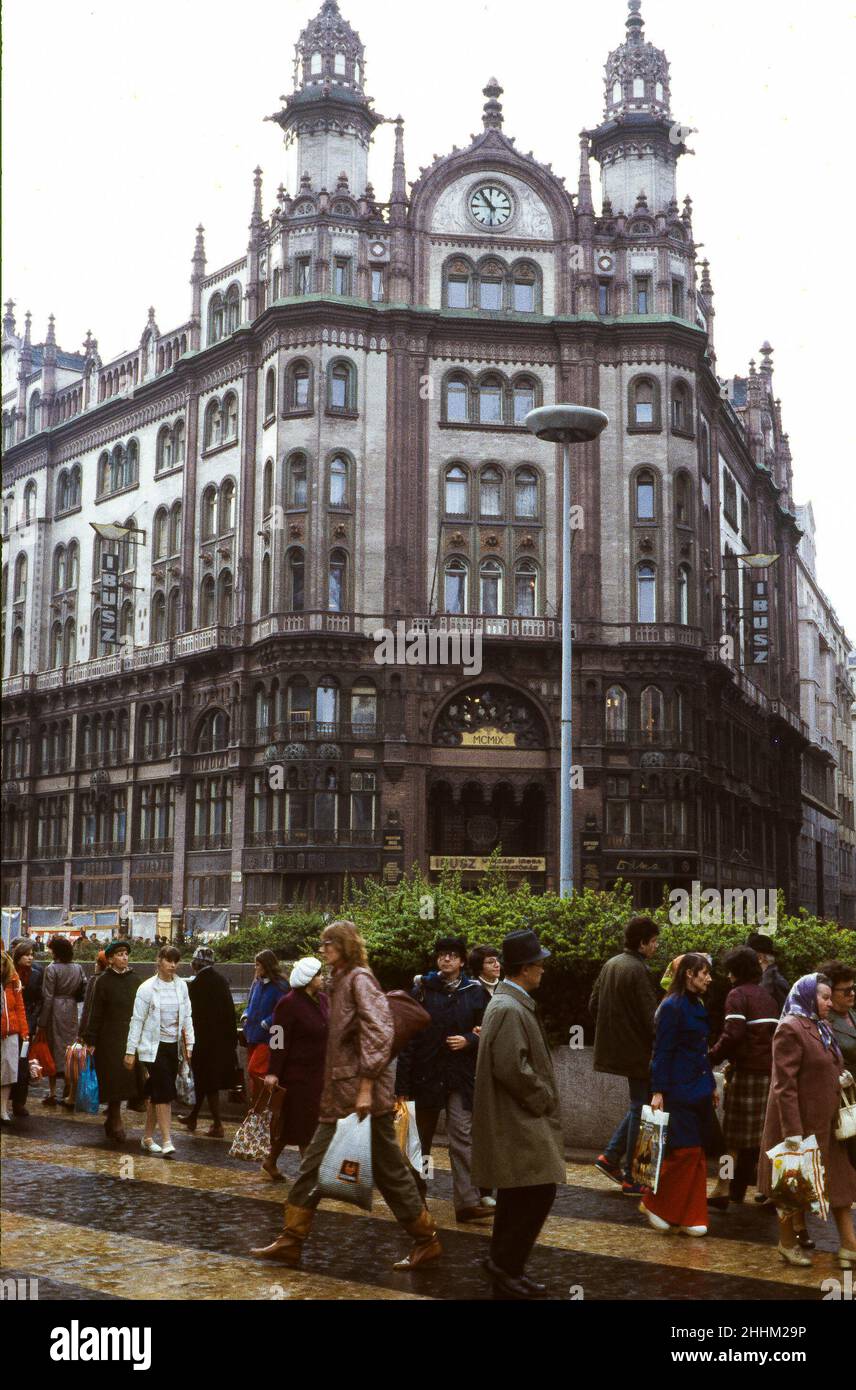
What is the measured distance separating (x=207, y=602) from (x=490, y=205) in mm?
17196

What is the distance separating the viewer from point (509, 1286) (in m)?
8.50

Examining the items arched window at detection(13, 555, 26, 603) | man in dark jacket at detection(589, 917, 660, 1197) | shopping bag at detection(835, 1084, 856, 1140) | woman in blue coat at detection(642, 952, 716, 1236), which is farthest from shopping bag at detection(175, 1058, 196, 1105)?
arched window at detection(13, 555, 26, 603)

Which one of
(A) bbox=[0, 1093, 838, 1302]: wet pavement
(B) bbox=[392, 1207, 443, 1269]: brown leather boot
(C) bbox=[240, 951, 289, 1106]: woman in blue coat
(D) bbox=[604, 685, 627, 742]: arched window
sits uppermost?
(D) bbox=[604, 685, 627, 742]: arched window

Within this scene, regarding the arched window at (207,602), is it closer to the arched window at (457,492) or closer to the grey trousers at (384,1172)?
the arched window at (457,492)

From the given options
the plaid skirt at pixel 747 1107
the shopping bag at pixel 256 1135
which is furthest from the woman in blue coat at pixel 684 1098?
the shopping bag at pixel 256 1135

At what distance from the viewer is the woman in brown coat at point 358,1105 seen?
9.21 meters

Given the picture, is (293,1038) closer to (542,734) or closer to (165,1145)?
(165,1145)

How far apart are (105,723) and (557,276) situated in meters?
24.7

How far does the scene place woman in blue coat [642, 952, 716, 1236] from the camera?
10445 mm

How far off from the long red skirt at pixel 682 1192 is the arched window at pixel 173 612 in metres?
48.4

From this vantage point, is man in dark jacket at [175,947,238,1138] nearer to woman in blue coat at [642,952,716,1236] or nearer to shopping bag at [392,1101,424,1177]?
shopping bag at [392,1101,424,1177]

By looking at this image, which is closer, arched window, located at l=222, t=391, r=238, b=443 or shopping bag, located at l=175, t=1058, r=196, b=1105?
shopping bag, located at l=175, t=1058, r=196, b=1105

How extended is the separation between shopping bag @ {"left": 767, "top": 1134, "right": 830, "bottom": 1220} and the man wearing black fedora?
167 cm
